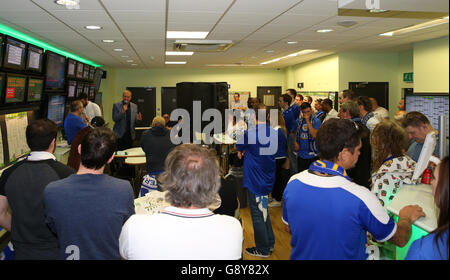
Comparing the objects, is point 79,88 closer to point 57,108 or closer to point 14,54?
point 57,108

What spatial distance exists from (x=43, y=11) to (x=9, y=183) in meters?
2.42

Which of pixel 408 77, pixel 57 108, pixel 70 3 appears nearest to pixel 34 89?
pixel 57 108

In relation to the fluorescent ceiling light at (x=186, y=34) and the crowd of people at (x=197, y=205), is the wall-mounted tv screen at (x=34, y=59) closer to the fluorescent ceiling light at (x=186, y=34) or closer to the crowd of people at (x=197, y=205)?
the fluorescent ceiling light at (x=186, y=34)

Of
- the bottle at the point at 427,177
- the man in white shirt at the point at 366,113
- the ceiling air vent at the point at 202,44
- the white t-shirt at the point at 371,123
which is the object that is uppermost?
the ceiling air vent at the point at 202,44

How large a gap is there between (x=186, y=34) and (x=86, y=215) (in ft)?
14.2

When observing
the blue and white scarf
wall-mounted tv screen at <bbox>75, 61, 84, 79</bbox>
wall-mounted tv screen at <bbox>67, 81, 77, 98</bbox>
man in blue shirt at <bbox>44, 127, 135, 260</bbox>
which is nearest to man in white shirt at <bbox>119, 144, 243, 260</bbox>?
man in blue shirt at <bbox>44, 127, 135, 260</bbox>

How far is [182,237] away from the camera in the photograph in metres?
1.41

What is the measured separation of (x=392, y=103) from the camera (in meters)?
9.19

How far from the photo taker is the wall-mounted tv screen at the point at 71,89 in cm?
708

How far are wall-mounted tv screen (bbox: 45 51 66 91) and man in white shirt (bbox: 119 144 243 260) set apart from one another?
16.5ft

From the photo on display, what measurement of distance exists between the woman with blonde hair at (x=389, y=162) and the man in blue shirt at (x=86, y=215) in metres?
1.76

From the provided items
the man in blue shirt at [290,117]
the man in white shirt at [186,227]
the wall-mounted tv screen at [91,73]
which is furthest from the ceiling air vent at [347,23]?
the wall-mounted tv screen at [91,73]

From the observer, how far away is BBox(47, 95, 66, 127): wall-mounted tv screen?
20.0 ft

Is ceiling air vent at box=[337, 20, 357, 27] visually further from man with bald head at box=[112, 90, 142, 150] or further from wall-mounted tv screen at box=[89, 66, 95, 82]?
wall-mounted tv screen at box=[89, 66, 95, 82]
